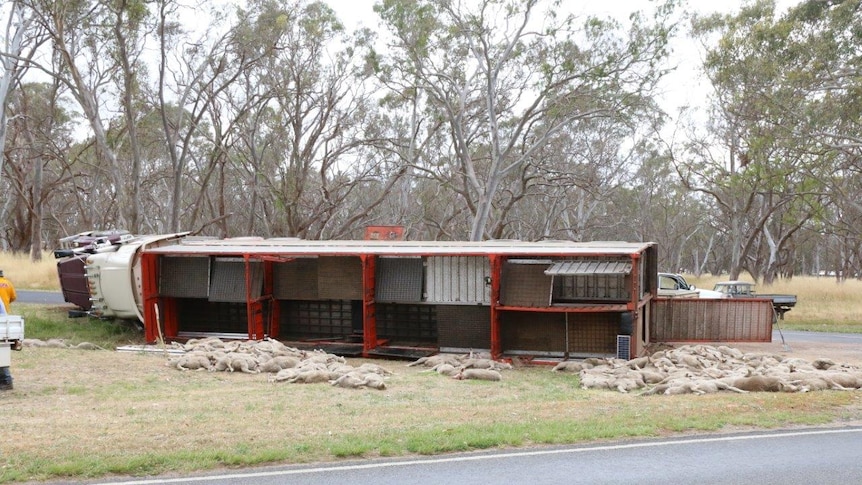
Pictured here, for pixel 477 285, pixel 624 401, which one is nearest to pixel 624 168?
pixel 477 285

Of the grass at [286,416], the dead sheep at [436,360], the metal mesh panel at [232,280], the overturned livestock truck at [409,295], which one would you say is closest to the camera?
the grass at [286,416]

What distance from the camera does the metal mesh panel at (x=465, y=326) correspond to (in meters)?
16.7

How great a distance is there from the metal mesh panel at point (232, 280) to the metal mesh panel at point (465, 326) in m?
4.19

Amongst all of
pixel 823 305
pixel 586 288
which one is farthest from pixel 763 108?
pixel 586 288

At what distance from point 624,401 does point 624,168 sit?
3680 centimetres

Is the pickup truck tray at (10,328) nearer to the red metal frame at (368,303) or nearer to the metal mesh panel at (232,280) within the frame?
the metal mesh panel at (232,280)

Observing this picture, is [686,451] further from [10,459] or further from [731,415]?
[10,459]

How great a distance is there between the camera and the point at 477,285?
16.4 m

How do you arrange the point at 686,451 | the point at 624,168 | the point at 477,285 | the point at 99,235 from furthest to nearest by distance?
the point at 624,168 → the point at 99,235 → the point at 477,285 → the point at 686,451

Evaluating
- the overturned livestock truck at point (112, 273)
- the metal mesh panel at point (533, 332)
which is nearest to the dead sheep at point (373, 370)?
the metal mesh panel at point (533, 332)

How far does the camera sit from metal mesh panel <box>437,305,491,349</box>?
16.7 m

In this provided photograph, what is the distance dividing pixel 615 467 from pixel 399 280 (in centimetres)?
952

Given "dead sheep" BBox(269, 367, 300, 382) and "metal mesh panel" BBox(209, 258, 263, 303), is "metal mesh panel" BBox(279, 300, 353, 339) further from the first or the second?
"dead sheep" BBox(269, 367, 300, 382)

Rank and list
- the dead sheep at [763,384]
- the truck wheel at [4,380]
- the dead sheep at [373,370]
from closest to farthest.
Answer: the truck wheel at [4,380]
the dead sheep at [763,384]
the dead sheep at [373,370]
